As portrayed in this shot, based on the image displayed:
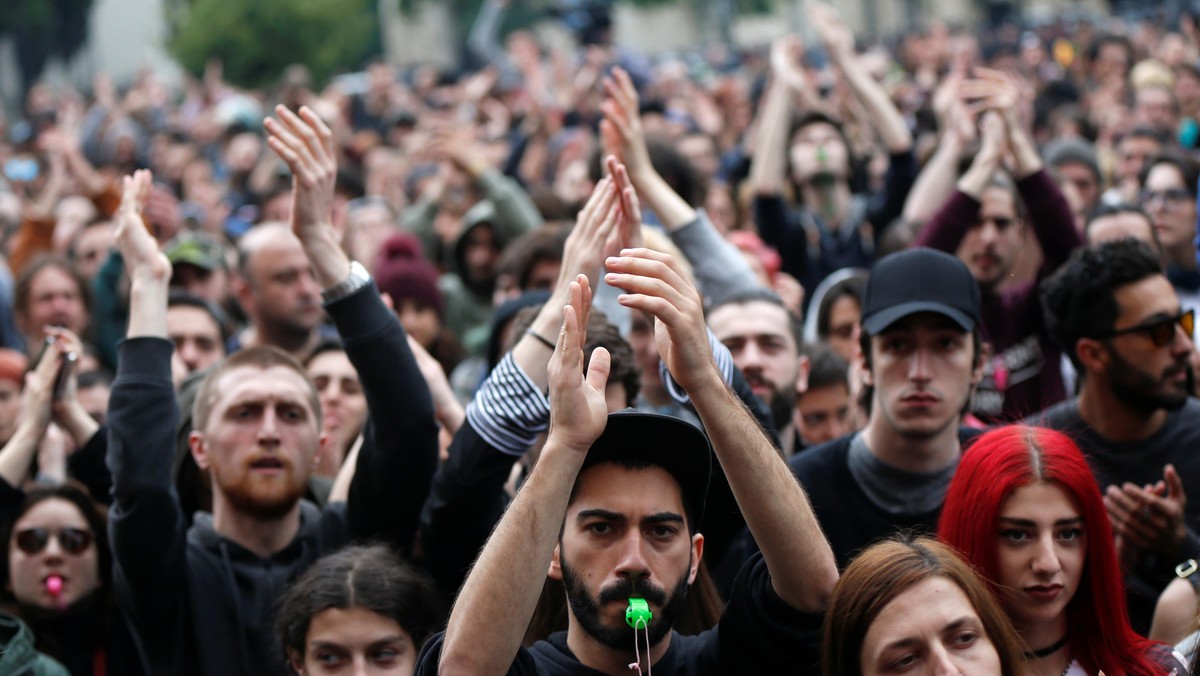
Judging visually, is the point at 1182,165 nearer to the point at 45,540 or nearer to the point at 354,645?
the point at 354,645

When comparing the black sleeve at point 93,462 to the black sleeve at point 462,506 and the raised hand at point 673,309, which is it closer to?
the black sleeve at point 462,506

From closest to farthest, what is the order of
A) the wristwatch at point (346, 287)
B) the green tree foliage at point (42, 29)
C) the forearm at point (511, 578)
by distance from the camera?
the forearm at point (511, 578) < the wristwatch at point (346, 287) < the green tree foliage at point (42, 29)

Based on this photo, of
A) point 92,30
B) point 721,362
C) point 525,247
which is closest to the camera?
point 721,362

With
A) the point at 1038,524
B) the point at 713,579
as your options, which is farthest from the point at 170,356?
the point at 1038,524

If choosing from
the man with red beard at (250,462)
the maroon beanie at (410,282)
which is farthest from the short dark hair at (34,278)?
the man with red beard at (250,462)

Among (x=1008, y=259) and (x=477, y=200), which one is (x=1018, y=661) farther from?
(x=477, y=200)

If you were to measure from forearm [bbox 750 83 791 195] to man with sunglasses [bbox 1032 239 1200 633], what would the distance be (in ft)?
9.00

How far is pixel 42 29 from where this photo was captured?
37.4 m

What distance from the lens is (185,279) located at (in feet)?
25.1

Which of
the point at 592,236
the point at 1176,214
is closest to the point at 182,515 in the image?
the point at 592,236

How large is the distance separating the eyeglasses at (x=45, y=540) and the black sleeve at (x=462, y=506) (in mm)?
1166

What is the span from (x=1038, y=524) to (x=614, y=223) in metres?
1.39

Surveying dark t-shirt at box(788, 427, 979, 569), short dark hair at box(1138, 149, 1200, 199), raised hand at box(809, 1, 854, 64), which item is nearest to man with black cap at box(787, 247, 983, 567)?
dark t-shirt at box(788, 427, 979, 569)

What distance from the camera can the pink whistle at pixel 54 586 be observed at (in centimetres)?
478
